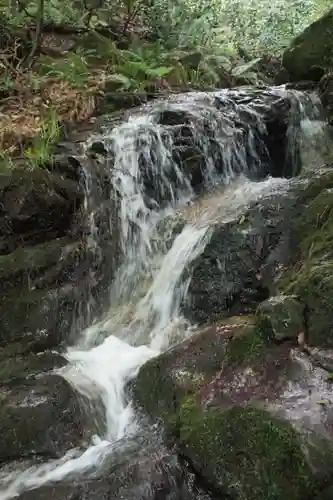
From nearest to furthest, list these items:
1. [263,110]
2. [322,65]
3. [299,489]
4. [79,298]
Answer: [299,489], [79,298], [263,110], [322,65]

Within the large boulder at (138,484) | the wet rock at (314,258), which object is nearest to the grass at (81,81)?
the wet rock at (314,258)

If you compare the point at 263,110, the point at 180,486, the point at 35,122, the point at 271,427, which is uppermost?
the point at 35,122

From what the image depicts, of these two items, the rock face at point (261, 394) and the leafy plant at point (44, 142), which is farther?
the leafy plant at point (44, 142)

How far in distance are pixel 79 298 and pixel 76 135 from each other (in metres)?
2.83

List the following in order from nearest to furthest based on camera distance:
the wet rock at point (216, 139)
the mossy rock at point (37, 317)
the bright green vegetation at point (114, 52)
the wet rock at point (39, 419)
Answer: the wet rock at point (39, 419), the mossy rock at point (37, 317), the wet rock at point (216, 139), the bright green vegetation at point (114, 52)

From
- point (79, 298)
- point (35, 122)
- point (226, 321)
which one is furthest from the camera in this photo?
point (35, 122)

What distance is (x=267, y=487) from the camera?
3070 mm

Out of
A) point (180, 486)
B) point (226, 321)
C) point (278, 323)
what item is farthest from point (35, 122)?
point (180, 486)

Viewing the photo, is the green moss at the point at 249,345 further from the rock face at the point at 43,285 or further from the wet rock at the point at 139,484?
the rock face at the point at 43,285

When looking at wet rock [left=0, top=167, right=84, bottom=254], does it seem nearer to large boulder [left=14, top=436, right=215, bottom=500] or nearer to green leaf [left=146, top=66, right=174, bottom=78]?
large boulder [left=14, top=436, right=215, bottom=500]

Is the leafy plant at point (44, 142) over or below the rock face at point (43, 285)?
over

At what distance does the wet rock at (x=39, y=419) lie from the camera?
4035 mm

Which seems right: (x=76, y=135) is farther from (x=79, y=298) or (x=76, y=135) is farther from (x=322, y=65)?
(x=322, y=65)

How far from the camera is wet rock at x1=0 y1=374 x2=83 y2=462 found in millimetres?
4035
